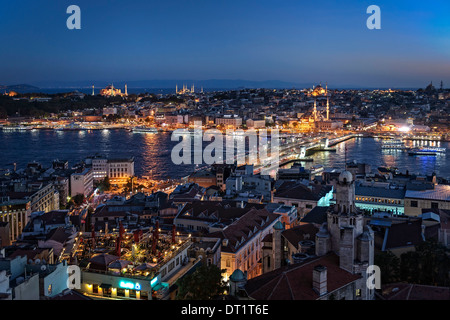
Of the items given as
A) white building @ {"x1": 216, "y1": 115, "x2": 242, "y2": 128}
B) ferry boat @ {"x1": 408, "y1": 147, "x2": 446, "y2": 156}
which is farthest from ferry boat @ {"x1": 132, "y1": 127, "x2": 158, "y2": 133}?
ferry boat @ {"x1": 408, "y1": 147, "x2": 446, "y2": 156}

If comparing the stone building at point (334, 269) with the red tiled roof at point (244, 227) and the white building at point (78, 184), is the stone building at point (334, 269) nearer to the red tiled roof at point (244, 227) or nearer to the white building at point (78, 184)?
the red tiled roof at point (244, 227)

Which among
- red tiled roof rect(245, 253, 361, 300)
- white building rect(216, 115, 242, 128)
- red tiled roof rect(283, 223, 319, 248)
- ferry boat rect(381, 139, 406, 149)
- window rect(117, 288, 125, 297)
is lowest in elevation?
ferry boat rect(381, 139, 406, 149)

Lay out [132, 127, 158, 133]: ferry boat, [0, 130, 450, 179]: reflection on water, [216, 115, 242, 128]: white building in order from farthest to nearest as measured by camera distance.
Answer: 1. [216, 115, 242, 128]: white building
2. [132, 127, 158, 133]: ferry boat
3. [0, 130, 450, 179]: reflection on water

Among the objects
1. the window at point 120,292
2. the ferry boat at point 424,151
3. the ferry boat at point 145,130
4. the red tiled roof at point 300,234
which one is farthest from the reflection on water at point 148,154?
the window at point 120,292

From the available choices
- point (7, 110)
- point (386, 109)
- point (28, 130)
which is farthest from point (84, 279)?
point (386, 109)

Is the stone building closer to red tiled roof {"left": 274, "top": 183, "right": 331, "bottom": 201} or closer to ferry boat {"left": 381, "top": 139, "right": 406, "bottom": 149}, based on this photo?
red tiled roof {"left": 274, "top": 183, "right": 331, "bottom": 201}

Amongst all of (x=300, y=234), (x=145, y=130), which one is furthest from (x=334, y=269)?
(x=145, y=130)
